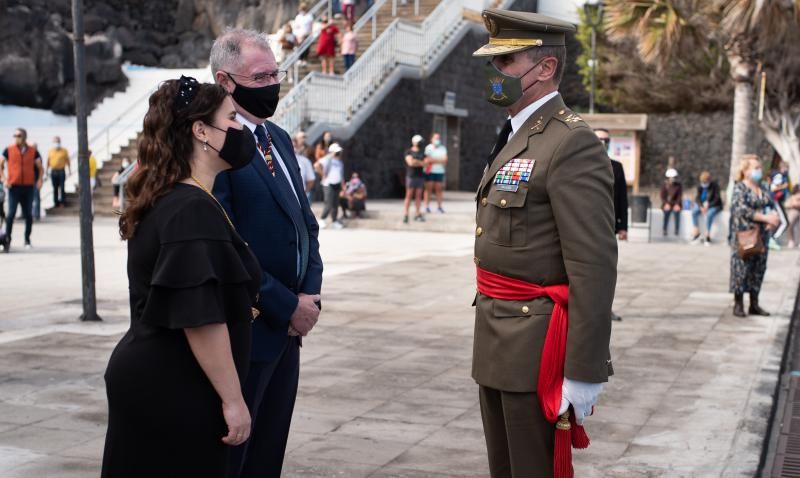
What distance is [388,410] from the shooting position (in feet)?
20.0

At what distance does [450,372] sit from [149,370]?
469cm

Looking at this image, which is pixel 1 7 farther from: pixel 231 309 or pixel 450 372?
pixel 231 309

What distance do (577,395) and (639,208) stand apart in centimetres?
1673

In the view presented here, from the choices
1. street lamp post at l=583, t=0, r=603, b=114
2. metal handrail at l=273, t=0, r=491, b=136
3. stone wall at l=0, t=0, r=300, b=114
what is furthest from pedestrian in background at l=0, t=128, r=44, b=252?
street lamp post at l=583, t=0, r=603, b=114

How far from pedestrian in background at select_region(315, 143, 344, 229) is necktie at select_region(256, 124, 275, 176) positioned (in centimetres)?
1532

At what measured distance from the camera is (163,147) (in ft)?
9.09

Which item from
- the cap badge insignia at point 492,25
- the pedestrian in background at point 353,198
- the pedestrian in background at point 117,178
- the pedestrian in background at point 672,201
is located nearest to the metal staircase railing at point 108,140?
the pedestrian in background at point 117,178

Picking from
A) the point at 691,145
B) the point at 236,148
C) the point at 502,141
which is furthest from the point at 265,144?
the point at 691,145

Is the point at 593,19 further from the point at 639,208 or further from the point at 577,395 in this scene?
the point at 577,395

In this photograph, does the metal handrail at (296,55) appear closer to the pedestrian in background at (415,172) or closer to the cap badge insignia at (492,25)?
the pedestrian in background at (415,172)

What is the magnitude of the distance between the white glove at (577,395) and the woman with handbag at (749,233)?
24.6 ft

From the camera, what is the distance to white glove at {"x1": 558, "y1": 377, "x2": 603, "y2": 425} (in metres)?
3.03

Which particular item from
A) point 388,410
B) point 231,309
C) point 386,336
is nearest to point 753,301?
point 386,336

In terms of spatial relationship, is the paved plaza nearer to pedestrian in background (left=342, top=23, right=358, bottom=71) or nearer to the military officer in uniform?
the military officer in uniform
